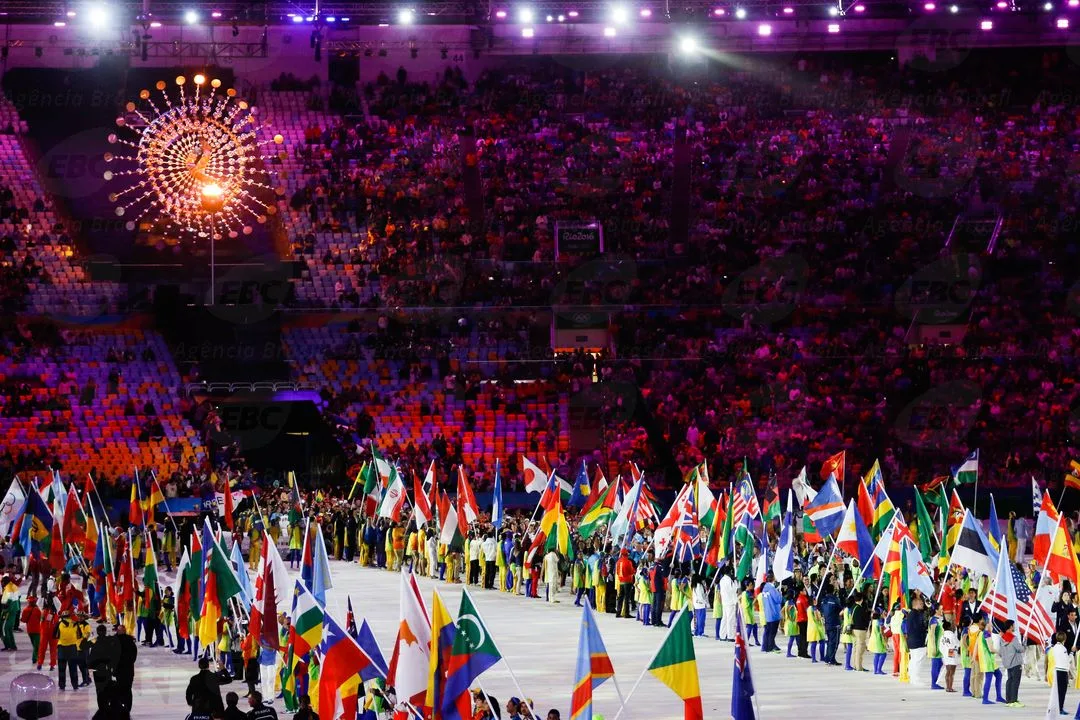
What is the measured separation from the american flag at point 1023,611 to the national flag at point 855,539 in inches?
143

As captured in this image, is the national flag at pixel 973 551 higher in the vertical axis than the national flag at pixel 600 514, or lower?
higher

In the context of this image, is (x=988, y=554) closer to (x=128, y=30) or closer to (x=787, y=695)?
(x=787, y=695)

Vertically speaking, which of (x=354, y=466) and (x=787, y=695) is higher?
(x=787, y=695)

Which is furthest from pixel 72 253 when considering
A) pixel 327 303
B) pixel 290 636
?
pixel 290 636

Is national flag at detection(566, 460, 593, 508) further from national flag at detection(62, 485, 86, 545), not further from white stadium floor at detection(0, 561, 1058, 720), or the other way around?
national flag at detection(62, 485, 86, 545)

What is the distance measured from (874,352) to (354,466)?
43.1 ft

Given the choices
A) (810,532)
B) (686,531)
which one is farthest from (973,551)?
(686,531)

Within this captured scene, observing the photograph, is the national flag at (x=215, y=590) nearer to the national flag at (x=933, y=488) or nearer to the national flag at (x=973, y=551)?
the national flag at (x=973, y=551)

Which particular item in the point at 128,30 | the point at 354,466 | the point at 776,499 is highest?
the point at 128,30

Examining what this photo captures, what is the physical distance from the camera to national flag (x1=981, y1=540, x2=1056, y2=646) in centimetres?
2008

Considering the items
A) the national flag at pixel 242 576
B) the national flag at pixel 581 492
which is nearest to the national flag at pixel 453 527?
the national flag at pixel 581 492

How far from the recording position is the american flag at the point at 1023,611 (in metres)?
20.1

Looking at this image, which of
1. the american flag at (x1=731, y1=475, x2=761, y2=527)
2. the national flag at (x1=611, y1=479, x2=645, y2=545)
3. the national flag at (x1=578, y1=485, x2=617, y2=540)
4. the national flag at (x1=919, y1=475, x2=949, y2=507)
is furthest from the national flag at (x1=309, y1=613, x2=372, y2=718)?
the national flag at (x1=919, y1=475, x2=949, y2=507)

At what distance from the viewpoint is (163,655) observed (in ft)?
79.0
